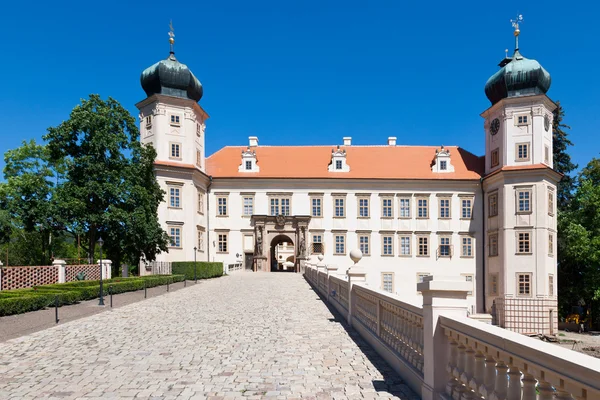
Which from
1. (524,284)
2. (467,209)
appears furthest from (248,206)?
(524,284)

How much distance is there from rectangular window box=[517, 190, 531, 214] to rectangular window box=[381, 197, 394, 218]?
996 cm

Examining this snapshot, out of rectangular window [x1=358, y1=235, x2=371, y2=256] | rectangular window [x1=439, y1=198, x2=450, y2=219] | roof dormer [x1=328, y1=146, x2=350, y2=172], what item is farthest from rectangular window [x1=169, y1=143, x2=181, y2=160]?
rectangular window [x1=439, y1=198, x2=450, y2=219]

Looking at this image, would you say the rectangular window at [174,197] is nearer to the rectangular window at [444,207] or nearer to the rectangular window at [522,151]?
the rectangular window at [444,207]

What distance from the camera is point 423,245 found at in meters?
40.3

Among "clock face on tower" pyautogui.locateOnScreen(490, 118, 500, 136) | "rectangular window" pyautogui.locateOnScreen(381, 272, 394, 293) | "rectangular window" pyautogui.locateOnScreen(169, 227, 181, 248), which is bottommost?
"rectangular window" pyautogui.locateOnScreen(381, 272, 394, 293)

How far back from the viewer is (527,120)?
35812mm

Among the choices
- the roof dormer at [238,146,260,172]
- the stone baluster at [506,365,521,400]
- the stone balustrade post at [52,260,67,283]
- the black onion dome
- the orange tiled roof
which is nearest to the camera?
the stone baluster at [506,365,521,400]

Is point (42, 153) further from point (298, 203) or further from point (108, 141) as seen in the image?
point (298, 203)

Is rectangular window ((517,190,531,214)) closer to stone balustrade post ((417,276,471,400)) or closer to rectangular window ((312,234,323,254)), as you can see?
rectangular window ((312,234,323,254))

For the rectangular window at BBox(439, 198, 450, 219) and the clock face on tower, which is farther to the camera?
the rectangular window at BBox(439, 198, 450, 219)

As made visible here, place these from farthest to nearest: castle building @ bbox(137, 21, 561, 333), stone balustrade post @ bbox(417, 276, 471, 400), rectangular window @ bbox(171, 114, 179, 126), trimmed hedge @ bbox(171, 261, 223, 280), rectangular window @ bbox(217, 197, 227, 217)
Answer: rectangular window @ bbox(217, 197, 227, 217), rectangular window @ bbox(171, 114, 179, 126), castle building @ bbox(137, 21, 561, 333), trimmed hedge @ bbox(171, 261, 223, 280), stone balustrade post @ bbox(417, 276, 471, 400)

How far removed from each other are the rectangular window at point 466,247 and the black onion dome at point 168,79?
25.7m

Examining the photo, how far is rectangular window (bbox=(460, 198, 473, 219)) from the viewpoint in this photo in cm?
3988

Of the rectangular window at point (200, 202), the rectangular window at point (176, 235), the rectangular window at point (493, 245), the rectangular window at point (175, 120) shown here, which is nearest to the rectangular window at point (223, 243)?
the rectangular window at point (200, 202)
